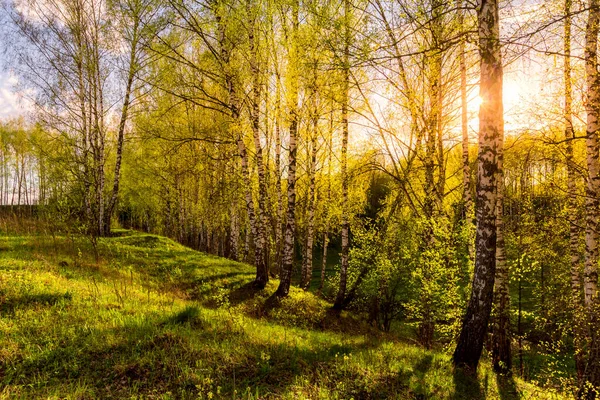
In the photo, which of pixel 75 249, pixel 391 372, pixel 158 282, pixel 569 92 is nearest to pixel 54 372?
pixel 391 372

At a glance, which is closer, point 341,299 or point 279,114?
point 279,114

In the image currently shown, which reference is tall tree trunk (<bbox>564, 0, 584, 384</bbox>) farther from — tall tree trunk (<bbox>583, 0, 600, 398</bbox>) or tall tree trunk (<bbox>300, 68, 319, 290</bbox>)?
tall tree trunk (<bbox>300, 68, 319, 290</bbox>)

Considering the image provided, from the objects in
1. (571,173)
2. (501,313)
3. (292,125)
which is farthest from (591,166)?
(292,125)

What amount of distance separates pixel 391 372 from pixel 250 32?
10.2 metres

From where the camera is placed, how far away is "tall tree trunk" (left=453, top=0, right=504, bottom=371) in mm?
5672

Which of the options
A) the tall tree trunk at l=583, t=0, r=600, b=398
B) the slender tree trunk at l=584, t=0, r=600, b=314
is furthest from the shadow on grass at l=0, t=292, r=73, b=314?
the slender tree trunk at l=584, t=0, r=600, b=314

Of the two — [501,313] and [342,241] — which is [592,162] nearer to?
[501,313]

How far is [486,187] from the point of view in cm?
572

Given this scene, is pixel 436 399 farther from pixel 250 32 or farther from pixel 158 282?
pixel 250 32

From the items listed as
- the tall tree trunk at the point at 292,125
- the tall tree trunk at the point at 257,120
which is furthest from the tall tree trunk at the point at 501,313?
the tall tree trunk at the point at 257,120

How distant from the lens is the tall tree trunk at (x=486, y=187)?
567 cm

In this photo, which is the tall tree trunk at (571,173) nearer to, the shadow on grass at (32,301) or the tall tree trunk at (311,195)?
the tall tree trunk at (311,195)

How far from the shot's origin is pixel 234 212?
1930 cm

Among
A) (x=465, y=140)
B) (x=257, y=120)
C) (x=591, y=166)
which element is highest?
(x=257, y=120)
